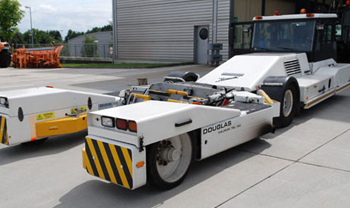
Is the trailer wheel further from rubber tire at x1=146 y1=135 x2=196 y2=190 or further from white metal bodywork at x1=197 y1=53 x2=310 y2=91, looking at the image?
rubber tire at x1=146 y1=135 x2=196 y2=190

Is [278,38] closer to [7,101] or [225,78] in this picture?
[225,78]

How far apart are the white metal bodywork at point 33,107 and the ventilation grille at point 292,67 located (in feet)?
14.4

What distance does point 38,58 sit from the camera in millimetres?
24594

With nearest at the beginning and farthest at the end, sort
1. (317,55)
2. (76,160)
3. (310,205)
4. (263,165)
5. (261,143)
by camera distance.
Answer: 1. (310,205)
2. (263,165)
3. (76,160)
4. (261,143)
5. (317,55)

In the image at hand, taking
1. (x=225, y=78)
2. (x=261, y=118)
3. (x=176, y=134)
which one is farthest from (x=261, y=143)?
(x=176, y=134)

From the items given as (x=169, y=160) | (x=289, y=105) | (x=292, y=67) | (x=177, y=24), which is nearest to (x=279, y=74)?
(x=292, y=67)

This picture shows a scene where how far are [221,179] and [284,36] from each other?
5480 millimetres

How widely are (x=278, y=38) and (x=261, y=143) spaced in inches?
154

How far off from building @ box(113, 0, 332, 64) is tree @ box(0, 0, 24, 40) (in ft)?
41.7

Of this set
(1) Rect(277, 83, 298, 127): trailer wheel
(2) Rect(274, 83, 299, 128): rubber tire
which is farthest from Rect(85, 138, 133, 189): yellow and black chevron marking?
(1) Rect(277, 83, 298, 127): trailer wheel

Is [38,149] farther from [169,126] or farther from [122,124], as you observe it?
[169,126]

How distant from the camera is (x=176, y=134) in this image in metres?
4.11

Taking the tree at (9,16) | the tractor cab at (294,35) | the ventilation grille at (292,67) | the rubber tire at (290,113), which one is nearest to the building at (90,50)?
the tree at (9,16)

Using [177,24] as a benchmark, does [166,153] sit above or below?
below
